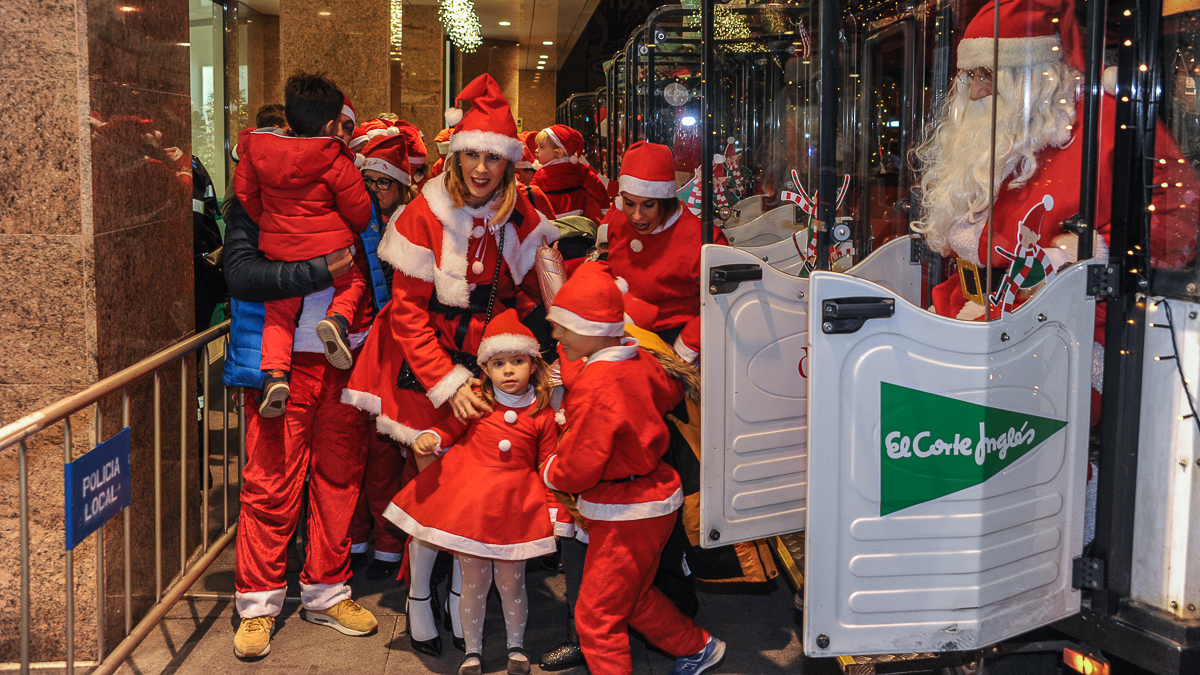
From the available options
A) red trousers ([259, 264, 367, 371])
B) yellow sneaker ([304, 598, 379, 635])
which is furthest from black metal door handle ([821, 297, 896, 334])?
yellow sneaker ([304, 598, 379, 635])

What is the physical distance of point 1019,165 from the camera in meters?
2.54

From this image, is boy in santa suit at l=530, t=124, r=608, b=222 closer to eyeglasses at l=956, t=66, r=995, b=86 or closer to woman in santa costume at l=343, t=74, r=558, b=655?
woman in santa costume at l=343, t=74, r=558, b=655

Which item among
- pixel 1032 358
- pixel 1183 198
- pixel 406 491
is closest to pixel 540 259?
pixel 406 491

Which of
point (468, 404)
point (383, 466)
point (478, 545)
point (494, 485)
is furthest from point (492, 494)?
point (383, 466)

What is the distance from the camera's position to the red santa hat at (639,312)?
3.66 metres

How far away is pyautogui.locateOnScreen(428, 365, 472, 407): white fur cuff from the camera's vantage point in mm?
2979

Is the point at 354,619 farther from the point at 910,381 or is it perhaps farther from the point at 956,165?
the point at 956,165

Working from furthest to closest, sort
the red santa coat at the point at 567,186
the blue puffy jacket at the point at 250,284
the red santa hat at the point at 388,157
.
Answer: the red santa coat at the point at 567,186 → the red santa hat at the point at 388,157 → the blue puffy jacket at the point at 250,284

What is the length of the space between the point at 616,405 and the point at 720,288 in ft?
2.00

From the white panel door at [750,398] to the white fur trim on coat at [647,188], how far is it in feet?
2.71

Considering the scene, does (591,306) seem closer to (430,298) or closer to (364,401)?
(430,298)

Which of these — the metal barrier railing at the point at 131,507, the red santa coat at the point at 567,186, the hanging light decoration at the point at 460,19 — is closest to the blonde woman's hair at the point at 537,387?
the metal barrier railing at the point at 131,507

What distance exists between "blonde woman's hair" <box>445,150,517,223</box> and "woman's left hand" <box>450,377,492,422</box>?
22.5 inches

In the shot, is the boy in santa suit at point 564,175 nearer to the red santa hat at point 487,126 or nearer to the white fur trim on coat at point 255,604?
the red santa hat at point 487,126
